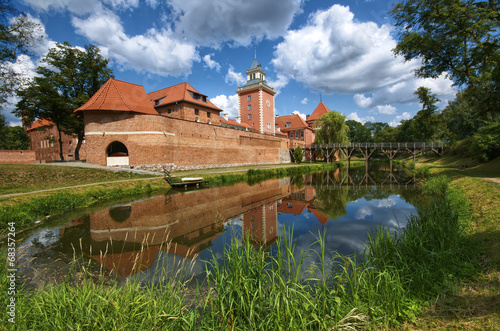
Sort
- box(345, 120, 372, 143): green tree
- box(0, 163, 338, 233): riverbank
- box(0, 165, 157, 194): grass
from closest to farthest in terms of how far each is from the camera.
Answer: box(0, 163, 338, 233): riverbank < box(0, 165, 157, 194): grass < box(345, 120, 372, 143): green tree

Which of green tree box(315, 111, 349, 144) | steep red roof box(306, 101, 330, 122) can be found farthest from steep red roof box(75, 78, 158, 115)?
steep red roof box(306, 101, 330, 122)

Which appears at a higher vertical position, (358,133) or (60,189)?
(358,133)

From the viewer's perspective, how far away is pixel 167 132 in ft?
69.3

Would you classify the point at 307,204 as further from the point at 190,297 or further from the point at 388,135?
the point at 388,135

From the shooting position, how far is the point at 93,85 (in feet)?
79.6

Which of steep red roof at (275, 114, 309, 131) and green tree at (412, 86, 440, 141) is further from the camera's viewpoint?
steep red roof at (275, 114, 309, 131)

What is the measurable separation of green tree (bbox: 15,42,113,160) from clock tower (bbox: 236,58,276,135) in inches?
916

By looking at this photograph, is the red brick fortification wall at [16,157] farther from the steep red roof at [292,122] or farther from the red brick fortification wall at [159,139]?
the steep red roof at [292,122]

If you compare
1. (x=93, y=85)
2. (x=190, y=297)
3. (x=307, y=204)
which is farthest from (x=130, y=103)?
(x=190, y=297)

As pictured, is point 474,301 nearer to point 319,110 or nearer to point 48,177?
point 48,177

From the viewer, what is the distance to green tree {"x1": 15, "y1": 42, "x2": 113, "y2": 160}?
20938 mm

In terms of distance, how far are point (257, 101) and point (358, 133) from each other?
164ft

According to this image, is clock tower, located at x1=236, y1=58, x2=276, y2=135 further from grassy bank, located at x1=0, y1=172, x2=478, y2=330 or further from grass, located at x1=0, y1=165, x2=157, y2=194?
grassy bank, located at x1=0, y1=172, x2=478, y2=330

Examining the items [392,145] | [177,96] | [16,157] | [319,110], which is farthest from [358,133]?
[16,157]
